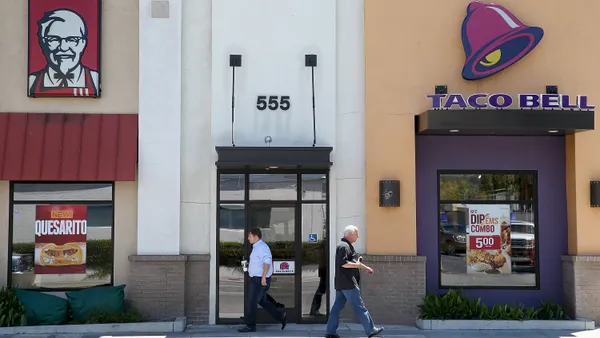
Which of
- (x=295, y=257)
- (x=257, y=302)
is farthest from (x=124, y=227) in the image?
(x=295, y=257)

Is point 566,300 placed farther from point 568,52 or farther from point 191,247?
point 191,247

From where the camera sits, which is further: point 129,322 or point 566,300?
point 566,300

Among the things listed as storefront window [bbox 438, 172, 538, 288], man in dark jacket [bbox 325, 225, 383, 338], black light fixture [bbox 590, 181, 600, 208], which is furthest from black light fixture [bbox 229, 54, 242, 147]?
black light fixture [bbox 590, 181, 600, 208]

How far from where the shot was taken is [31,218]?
1252 cm

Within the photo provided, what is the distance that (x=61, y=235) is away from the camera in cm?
1255

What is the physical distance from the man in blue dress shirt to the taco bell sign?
4012 millimetres

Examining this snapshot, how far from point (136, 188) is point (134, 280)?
1.73 m

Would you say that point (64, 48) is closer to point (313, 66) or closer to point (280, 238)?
point (313, 66)

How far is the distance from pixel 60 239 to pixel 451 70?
26.8 ft

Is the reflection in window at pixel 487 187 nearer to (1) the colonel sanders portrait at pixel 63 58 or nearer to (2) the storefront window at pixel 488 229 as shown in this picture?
(2) the storefront window at pixel 488 229

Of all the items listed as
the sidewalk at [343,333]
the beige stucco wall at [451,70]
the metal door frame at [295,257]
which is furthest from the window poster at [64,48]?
the beige stucco wall at [451,70]

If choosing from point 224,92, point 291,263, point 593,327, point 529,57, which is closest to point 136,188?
point 224,92

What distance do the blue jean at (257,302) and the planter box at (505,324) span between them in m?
2.76

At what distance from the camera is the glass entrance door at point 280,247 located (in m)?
12.6
